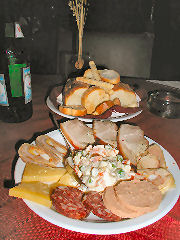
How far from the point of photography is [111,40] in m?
3.88

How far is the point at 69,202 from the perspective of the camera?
106 centimetres

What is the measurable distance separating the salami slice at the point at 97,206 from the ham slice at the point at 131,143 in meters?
0.37

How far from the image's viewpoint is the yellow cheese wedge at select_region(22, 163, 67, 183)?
3.77ft

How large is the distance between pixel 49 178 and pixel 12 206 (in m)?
0.22

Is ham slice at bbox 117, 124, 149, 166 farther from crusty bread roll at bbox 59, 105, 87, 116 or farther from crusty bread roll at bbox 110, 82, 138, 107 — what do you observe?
crusty bread roll at bbox 110, 82, 138, 107

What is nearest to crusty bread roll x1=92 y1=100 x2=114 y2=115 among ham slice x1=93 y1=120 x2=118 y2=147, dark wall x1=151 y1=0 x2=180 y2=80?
ham slice x1=93 y1=120 x2=118 y2=147

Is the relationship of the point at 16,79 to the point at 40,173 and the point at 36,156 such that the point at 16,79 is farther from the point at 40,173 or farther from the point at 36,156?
the point at 40,173

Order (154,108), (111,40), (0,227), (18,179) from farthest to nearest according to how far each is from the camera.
→ (111,40) → (154,108) → (18,179) → (0,227)

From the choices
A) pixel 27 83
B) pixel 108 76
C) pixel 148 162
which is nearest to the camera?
pixel 148 162

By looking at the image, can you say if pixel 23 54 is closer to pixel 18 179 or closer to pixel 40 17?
pixel 18 179

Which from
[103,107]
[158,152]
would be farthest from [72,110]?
[158,152]

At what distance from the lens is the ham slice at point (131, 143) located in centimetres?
142

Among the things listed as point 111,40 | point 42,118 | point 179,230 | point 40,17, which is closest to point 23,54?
point 42,118

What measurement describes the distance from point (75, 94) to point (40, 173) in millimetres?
1112
